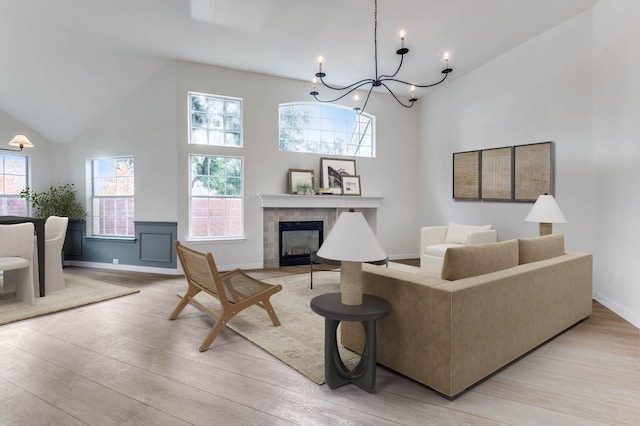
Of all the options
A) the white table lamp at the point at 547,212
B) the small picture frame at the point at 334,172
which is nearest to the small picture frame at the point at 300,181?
the small picture frame at the point at 334,172

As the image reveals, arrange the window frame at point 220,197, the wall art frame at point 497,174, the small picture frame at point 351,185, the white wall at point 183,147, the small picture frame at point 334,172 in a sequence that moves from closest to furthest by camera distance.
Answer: the wall art frame at point 497,174
the white wall at point 183,147
the window frame at point 220,197
the small picture frame at point 334,172
the small picture frame at point 351,185

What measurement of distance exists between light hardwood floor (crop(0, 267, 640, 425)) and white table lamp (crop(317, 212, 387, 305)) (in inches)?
24.5

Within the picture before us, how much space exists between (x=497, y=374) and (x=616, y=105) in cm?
321

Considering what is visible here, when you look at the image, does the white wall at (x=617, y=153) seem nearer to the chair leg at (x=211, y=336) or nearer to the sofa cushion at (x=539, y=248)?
the sofa cushion at (x=539, y=248)

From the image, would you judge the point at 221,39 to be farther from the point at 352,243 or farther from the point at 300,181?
the point at 352,243

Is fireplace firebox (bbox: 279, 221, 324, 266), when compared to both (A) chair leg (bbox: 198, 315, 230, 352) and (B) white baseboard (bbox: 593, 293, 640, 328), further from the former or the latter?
(B) white baseboard (bbox: 593, 293, 640, 328)

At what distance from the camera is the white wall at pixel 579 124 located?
339 centimetres

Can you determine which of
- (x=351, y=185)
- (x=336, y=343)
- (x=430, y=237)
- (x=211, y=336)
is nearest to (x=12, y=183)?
(x=211, y=336)

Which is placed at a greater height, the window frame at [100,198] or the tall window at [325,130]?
the tall window at [325,130]

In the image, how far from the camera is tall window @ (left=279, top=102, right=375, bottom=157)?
616 cm

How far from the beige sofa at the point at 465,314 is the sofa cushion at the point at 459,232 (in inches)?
93.6

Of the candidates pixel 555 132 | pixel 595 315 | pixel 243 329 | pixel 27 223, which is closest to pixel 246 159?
pixel 27 223

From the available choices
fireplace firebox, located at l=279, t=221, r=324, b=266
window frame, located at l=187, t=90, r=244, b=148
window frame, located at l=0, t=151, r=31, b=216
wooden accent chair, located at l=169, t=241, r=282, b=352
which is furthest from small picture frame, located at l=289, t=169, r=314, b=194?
window frame, located at l=0, t=151, r=31, b=216

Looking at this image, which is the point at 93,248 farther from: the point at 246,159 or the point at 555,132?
the point at 555,132
